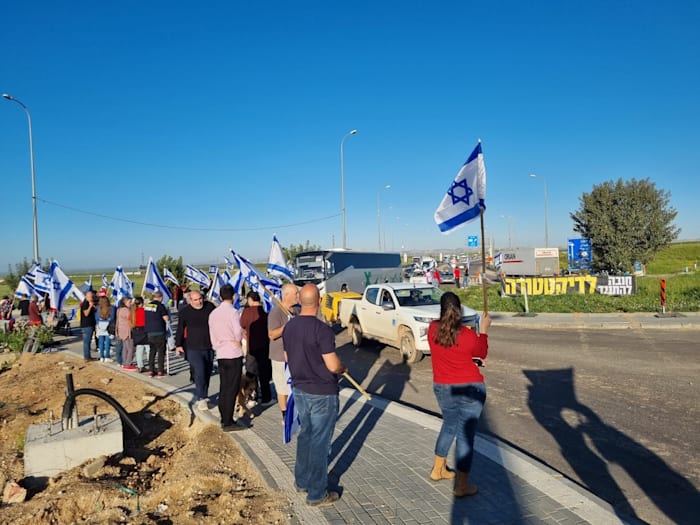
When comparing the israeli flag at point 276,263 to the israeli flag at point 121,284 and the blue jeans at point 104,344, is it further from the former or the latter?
the israeli flag at point 121,284

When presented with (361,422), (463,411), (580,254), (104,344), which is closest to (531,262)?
(580,254)

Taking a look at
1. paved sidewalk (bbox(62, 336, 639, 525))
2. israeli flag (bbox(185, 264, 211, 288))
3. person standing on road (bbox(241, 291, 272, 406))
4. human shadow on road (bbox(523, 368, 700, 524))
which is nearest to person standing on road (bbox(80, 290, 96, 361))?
israeli flag (bbox(185, 264, 211, 288))

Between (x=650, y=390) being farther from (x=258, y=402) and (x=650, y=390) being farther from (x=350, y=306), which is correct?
(x=350, y=306)

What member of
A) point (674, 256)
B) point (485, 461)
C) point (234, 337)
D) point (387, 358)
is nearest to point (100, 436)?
point (234, 337)

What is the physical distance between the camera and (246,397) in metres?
7.73

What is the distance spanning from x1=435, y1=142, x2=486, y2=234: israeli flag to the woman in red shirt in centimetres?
265

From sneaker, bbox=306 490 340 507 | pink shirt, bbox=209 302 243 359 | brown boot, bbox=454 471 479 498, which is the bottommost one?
sneaker, bbox=306 490 340 507

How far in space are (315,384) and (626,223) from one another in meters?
36.4

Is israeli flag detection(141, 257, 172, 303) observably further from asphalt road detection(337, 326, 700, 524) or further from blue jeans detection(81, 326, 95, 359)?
asphalt road detection(337, 326, 700, 524)

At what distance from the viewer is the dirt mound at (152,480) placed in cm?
444

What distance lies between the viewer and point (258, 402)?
323 inches

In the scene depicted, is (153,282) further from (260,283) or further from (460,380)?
(460,380)

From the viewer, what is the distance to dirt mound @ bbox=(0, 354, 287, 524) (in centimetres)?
444

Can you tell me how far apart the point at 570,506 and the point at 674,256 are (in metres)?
87.6
